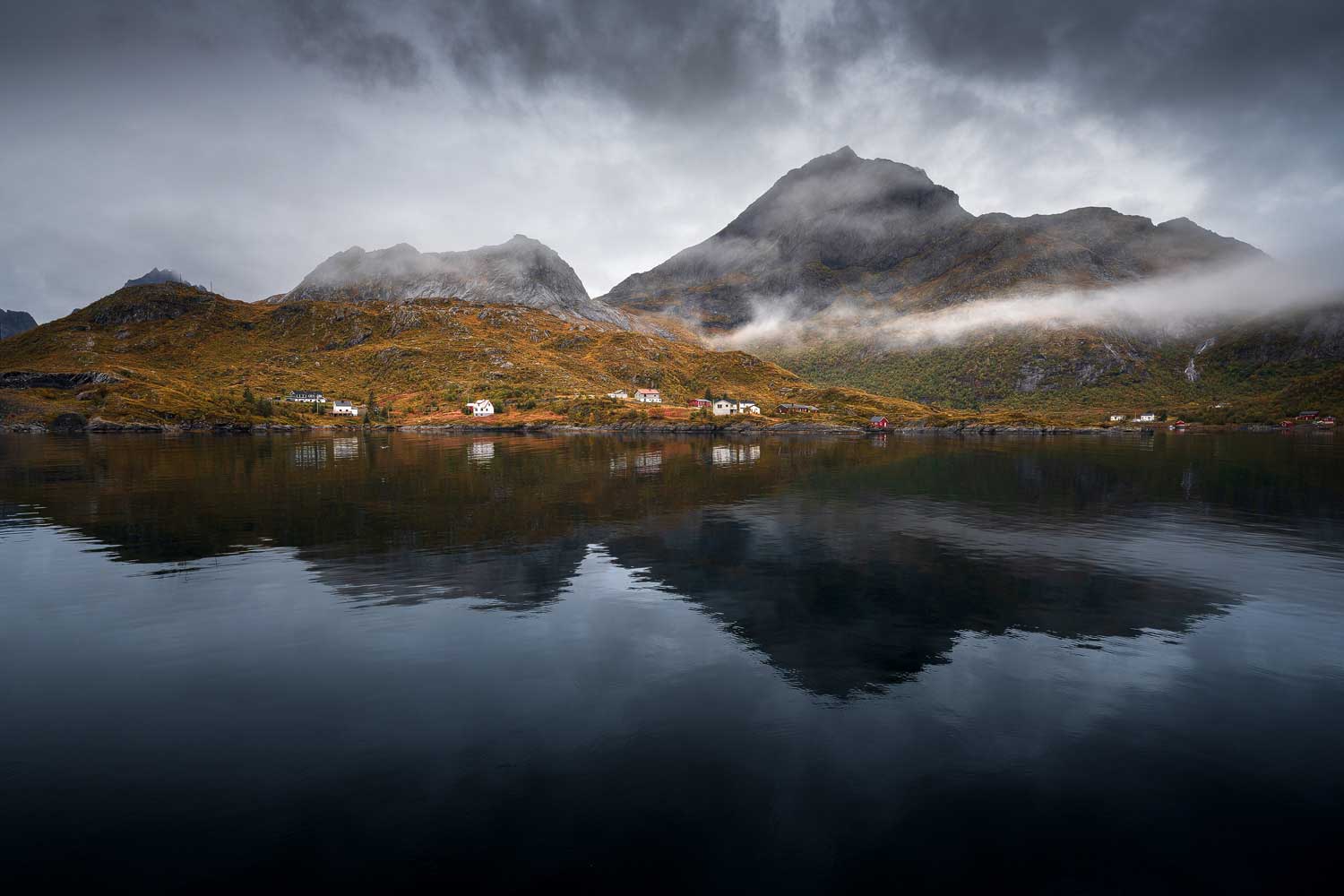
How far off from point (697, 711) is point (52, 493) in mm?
69381

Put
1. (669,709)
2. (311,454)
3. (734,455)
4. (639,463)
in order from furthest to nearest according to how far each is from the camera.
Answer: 1. (734,455)
2. (311,454)
3. (639,463)
4. (669,709)

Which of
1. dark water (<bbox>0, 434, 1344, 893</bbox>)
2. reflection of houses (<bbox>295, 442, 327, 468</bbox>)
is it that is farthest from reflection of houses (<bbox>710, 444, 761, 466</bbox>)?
reflection of houses (<bbox>295, 442, 327, 468</bbox>)

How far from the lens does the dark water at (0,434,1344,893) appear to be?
10.7m

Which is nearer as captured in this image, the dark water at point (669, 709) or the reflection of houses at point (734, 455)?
the dark water at point (669, 709)

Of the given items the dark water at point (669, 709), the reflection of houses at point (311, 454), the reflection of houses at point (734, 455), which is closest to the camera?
the dark water at point (669, 709)

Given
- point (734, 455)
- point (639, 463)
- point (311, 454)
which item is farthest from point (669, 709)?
point (311, 454)

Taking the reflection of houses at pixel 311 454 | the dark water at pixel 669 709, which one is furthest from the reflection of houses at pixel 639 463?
the reflection of houses at pixel 311 454

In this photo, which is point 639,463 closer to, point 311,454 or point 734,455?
point 734,455

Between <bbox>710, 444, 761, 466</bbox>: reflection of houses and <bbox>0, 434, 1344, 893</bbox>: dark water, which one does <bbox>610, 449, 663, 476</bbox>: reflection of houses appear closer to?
<bbox>710, 444, 761, 466</bbox>: reflection of houses

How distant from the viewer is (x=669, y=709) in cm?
1591

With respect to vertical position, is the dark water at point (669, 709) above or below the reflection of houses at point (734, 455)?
below

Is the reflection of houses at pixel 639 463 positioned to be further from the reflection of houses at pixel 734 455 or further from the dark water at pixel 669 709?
the dark water at pixel 669 709

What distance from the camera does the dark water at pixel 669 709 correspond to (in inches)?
421

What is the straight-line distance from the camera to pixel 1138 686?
1738cm
